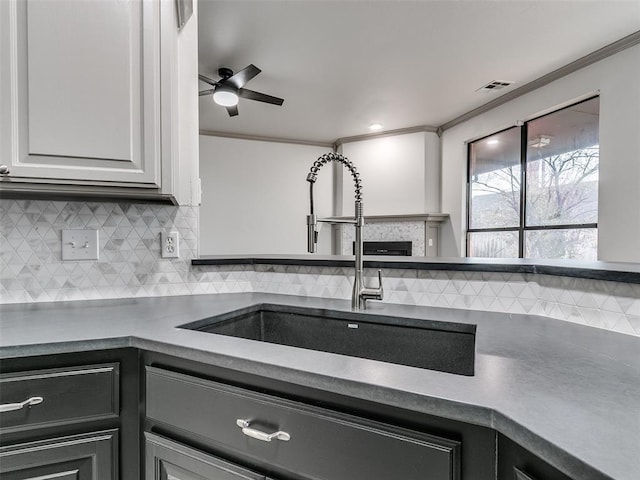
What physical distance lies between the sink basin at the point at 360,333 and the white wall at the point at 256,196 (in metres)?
4.51

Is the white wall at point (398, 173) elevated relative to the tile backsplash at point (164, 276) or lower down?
elevated

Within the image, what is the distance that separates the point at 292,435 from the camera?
681mm

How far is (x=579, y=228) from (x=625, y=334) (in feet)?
10.7

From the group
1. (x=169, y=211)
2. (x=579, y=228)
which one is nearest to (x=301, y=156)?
(x=579, y=228)

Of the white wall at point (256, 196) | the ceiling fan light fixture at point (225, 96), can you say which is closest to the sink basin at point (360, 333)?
the ceiling fan light fixture at point (225, 96)

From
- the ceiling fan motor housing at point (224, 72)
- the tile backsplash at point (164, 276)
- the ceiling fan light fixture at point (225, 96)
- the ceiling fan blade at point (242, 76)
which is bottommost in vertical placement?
the tile backsplash at point (164, 276)

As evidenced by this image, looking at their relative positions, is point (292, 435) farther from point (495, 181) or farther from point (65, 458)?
point (495, 181)

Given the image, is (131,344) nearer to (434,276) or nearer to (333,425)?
(333,425)

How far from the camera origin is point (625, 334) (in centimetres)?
88

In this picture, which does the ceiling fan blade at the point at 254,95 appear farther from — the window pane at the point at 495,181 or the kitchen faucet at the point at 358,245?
the window pane at the point at 495,181

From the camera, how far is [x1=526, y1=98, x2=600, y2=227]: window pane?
3.50m

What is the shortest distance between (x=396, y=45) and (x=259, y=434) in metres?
3.34

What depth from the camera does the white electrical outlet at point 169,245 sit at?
59.4 inches

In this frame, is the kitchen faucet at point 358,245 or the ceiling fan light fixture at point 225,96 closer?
the kitchen faucet at point 358,245
